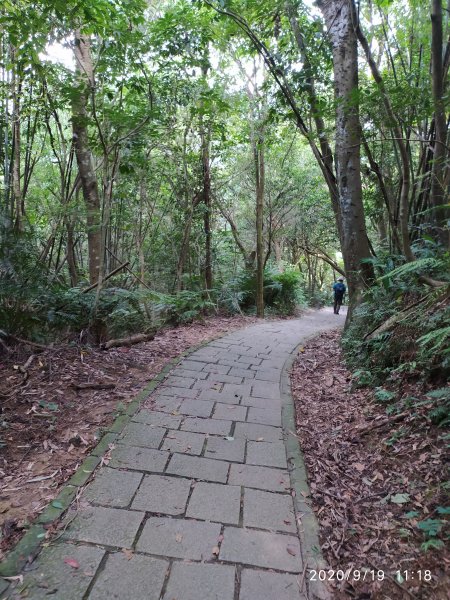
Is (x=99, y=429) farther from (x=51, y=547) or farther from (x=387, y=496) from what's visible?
(x=387, y=496)

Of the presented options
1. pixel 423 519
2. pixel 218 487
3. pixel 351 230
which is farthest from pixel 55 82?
pixel 423 519

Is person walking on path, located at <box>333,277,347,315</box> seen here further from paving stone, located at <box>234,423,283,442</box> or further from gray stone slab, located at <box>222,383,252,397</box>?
paving stone, located at <box>234,423,283,442</box>

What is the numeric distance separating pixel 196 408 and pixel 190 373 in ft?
Result: 3.29

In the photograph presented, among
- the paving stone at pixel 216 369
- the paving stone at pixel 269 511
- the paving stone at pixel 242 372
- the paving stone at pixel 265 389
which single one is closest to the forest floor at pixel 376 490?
the paving stone at pixel 269 511

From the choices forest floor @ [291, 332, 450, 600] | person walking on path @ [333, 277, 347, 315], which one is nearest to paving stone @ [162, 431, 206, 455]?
forest floor @ [291, 332, 450, 600]

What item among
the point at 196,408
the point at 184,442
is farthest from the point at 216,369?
the point at 184,442

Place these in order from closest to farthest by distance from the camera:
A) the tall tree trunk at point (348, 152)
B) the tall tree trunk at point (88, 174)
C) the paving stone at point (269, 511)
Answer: the paving stone at point (269, 511) → the tall tree trunk at point (348, 152) → the tall tree trunk at point (88, 174)

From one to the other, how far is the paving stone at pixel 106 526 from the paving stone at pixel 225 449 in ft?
2.58

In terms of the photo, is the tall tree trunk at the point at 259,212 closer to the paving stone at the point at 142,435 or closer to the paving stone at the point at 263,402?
the paving stone at the point at 263,402

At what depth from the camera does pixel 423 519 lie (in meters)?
1.98

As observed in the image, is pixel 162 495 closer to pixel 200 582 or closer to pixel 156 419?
pixel 200 582

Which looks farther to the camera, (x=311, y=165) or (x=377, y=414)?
(x=311, y=165)

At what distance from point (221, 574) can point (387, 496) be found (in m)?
1.18

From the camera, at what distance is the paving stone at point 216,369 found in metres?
4.61
